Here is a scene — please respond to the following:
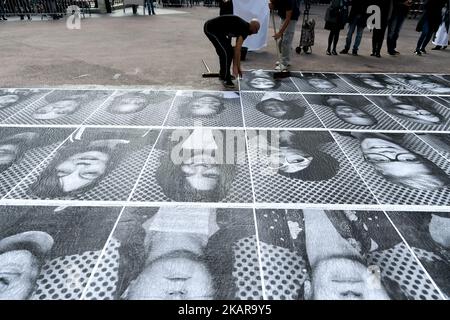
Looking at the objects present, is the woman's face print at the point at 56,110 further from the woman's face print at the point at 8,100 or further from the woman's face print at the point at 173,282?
the woman's face print at the point at 173,282

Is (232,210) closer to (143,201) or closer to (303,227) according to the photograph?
(303,227)

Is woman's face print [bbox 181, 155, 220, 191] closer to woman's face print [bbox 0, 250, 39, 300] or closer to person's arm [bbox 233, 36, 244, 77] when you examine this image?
woman's face print [bbox 0, 250, 39, 300]

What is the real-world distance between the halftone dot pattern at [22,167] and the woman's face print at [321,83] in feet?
16.7

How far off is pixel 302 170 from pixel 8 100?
529cm

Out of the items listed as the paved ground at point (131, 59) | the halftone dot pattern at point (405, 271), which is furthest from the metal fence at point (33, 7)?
the halftone dot pattern at point (405, 271)

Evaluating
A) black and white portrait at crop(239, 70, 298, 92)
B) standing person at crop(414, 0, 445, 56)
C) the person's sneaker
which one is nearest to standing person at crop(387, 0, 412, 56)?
standing person at crop(414, 0, 445, 56)

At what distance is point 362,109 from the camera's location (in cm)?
520

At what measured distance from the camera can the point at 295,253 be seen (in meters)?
2.47

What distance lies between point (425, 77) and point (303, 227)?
6.52m

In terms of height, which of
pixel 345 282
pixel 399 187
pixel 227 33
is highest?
pixel 227 33

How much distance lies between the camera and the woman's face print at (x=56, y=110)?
15.3 feet

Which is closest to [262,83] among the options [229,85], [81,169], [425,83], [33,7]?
[229,85]

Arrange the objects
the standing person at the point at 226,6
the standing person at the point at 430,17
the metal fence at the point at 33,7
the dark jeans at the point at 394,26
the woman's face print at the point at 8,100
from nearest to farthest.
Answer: the woman's face print at the point at 8,100 < the standing person at the point at 226,6 < the dark jeans at the point at 394,26 < the standing person at the point at 430,17 < the metal fence at the point at 33,7

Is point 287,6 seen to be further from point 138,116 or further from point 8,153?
point 8,153
